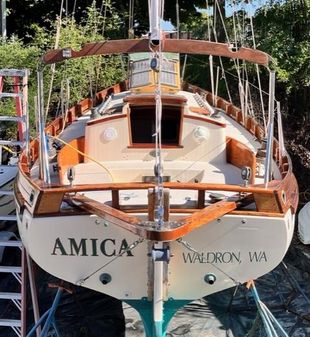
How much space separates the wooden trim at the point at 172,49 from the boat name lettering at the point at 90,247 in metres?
1.37

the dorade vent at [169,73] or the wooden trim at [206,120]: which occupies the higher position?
the dorade vent at [169,73]

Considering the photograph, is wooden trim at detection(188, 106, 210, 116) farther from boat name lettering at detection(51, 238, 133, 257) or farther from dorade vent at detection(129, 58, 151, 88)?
boat name lettering at detection(51, 238, 133, 257)

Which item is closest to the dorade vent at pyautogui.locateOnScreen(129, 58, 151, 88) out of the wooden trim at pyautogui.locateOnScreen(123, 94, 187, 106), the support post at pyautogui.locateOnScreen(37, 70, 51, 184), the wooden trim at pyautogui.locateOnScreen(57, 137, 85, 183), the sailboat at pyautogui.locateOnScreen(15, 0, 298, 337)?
the wooden trim at pyautogui.locateOnScreen(123, 94, 187, 106)

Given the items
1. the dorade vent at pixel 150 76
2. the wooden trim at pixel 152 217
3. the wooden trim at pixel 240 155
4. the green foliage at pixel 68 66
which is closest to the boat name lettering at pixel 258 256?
the wooden trim at pixel 152 217

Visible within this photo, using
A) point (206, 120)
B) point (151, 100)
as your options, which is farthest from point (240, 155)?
point (151, 100)

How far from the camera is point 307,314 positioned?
6246 mm

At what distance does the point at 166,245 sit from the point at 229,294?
269 cm

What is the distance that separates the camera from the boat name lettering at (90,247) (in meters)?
4.32

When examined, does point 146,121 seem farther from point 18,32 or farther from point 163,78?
point 18,32

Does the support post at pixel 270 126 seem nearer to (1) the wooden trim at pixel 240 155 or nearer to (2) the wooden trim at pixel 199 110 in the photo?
(1) the wooden trim at pixel 240 155

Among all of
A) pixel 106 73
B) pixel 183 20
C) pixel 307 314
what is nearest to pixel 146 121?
pixel 307 314

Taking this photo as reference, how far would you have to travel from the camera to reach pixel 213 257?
14.3 feet

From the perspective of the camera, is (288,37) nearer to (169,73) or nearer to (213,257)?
(169,73)

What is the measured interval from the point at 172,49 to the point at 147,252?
1.46 meters
